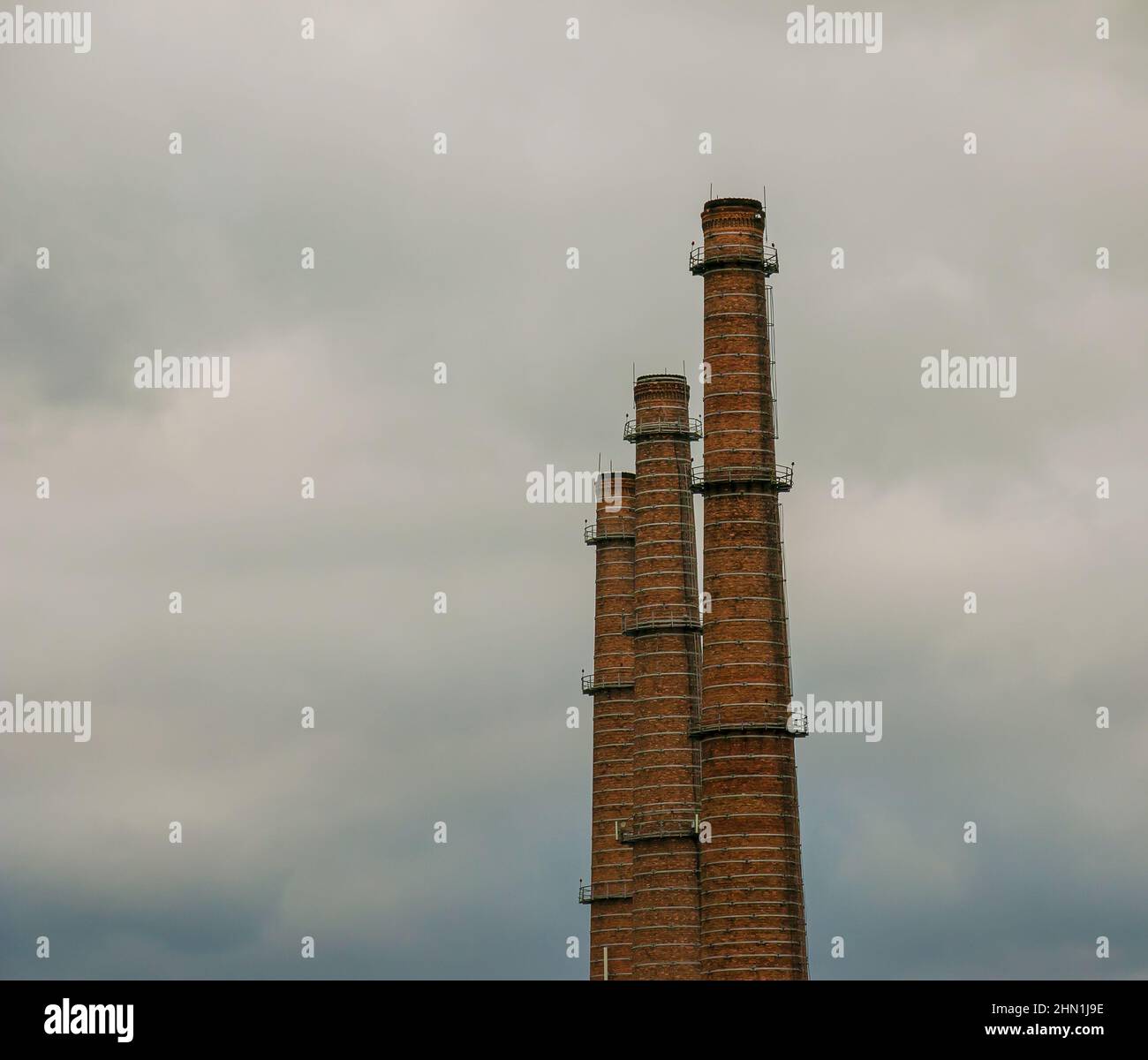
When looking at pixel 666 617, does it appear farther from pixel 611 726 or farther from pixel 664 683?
pixel 611 726

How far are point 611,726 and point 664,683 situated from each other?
1033 centimetres

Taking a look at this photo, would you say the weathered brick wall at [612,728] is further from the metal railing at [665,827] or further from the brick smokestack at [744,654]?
the brick smokestack at [744,654]

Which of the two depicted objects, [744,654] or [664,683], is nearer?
[744,654]

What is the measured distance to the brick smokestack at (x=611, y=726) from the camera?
310 feet

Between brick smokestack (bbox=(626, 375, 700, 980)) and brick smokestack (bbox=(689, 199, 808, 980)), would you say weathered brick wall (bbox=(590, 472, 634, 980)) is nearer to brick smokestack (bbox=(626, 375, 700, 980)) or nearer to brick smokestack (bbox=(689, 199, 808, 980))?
brick smokestack (bbox=(626, 375, 700, 980))

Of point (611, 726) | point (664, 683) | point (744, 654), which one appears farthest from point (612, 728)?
point (744, 654)

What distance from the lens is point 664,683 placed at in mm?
85750

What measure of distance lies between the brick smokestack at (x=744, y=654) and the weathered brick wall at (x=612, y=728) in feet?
62.9

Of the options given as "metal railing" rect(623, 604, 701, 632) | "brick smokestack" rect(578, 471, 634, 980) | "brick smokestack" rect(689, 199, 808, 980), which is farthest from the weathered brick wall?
"brick smokestack" rect(689, 199, 808, 980)

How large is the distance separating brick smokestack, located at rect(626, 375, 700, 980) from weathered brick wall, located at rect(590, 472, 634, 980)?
26.0 ft

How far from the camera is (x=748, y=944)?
73312 mm
